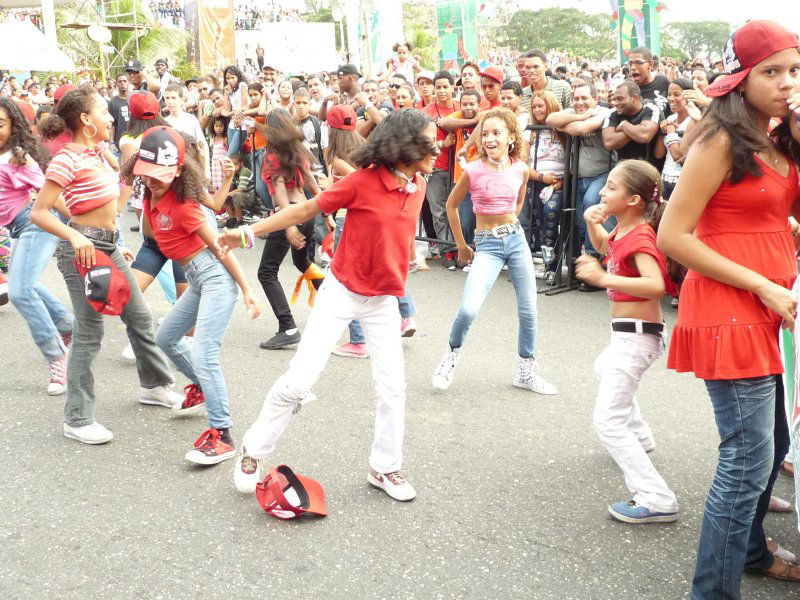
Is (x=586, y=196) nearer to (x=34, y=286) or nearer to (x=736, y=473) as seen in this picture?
(x=34, y=286)

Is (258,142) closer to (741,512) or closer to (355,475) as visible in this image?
(355,475)

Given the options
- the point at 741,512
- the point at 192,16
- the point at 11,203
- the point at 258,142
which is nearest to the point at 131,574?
the point at 741,512

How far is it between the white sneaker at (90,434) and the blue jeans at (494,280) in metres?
2.18

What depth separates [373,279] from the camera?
395 centimetres

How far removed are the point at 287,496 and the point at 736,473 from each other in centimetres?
188

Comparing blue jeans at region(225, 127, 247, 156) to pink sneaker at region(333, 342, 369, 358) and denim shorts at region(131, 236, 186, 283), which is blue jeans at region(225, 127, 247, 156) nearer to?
denim shorts at region(131, 236, 186, 283)

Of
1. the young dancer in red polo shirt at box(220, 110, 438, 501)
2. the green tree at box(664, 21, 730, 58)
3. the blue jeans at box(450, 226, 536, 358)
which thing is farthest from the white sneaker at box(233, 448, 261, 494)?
the green tree at box(664, 21, 730, 58)

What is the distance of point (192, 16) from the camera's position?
102 ft

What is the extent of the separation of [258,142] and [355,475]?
775 cm

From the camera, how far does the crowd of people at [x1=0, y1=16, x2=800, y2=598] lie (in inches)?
106

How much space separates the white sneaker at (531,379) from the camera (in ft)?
18.3

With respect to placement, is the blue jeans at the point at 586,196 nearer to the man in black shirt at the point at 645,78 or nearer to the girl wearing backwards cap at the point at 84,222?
the man in black shirt at the point at 645,78

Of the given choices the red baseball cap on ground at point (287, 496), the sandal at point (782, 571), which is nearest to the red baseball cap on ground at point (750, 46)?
the sandal at point (782, 571)

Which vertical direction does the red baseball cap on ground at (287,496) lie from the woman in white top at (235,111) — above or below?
below
